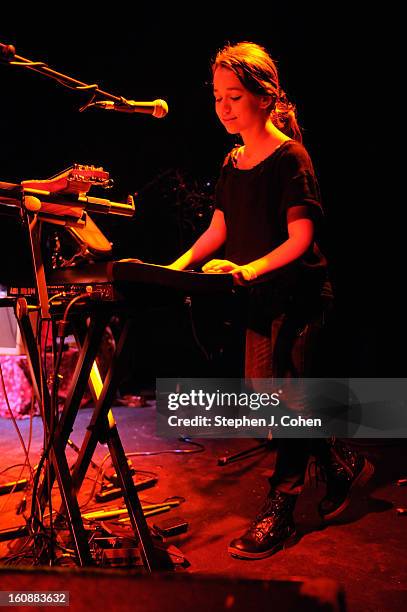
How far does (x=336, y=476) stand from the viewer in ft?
6.54

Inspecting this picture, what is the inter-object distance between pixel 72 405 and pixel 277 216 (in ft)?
3.13

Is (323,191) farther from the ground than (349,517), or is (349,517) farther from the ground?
(323,191)

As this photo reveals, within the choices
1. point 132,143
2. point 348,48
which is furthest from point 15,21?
point 348,48

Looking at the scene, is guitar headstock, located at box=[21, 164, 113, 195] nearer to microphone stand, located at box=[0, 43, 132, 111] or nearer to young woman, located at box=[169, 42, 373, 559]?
microphone stand, located at box=[0, 43, 132, 111]

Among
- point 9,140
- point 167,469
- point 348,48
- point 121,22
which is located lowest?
point 167,469

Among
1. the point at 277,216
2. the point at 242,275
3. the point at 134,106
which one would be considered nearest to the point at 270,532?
the point at 242,275

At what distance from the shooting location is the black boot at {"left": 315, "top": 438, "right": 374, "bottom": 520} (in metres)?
1.96

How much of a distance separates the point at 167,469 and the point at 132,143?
141 inches

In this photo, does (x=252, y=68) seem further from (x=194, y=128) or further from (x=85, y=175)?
(x=194, y=128)

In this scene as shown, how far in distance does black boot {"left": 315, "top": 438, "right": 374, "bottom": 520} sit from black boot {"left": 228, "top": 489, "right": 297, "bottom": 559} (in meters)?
0.24

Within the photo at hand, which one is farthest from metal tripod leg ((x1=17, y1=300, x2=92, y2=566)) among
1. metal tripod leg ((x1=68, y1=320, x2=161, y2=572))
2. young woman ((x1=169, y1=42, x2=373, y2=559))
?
young woman ((x1=169, y1=42, x2=373, y2=559))

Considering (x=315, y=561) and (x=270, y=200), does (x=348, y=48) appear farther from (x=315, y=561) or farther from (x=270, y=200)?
(x=315, y=561)

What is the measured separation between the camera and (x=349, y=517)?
200 centimetres

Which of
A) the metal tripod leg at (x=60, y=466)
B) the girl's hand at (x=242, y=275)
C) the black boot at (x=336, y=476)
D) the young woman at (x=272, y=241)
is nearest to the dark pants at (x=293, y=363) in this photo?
the young woman at (x=272, y=241)
